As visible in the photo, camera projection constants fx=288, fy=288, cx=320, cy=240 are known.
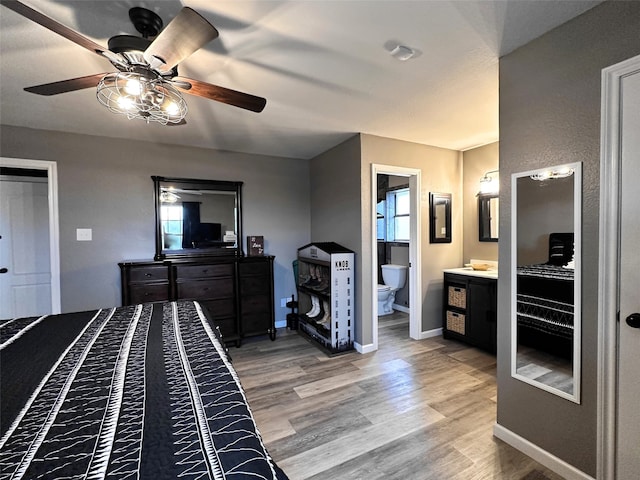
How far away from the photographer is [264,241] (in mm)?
3932

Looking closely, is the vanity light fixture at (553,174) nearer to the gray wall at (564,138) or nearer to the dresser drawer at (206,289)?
the gray wall at (564,138)

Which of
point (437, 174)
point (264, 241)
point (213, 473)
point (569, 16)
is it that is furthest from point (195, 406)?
point (437, 174)

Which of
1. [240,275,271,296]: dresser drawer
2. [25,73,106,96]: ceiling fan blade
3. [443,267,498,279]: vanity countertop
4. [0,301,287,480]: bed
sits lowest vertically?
[240,275,271,296]: dresser drawer

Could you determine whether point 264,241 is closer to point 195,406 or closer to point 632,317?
point 195,406

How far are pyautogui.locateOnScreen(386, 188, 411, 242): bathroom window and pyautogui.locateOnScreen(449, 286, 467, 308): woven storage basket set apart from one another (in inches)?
61.8

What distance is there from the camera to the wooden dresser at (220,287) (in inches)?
118

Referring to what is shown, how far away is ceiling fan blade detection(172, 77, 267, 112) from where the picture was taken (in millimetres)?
1585

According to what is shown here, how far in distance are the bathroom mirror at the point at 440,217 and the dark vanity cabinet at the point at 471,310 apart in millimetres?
491

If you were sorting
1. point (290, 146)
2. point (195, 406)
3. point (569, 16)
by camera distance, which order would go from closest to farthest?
point (195, 406)
point (569, 16)
point (290, 146)

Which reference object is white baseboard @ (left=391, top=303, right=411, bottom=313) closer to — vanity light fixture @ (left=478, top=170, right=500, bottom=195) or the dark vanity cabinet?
the dark vanity cabinet

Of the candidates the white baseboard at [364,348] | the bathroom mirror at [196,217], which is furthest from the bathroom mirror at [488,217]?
the bathroom mirror at [196,217]

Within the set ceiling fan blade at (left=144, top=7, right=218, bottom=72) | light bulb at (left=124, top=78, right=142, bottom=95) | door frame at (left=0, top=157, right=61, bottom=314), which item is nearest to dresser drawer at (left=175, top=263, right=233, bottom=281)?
door frame at (left=0, top=157, right=61, bottom=314)

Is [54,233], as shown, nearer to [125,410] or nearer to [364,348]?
[125,410]

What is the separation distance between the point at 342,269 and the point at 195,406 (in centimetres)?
238
